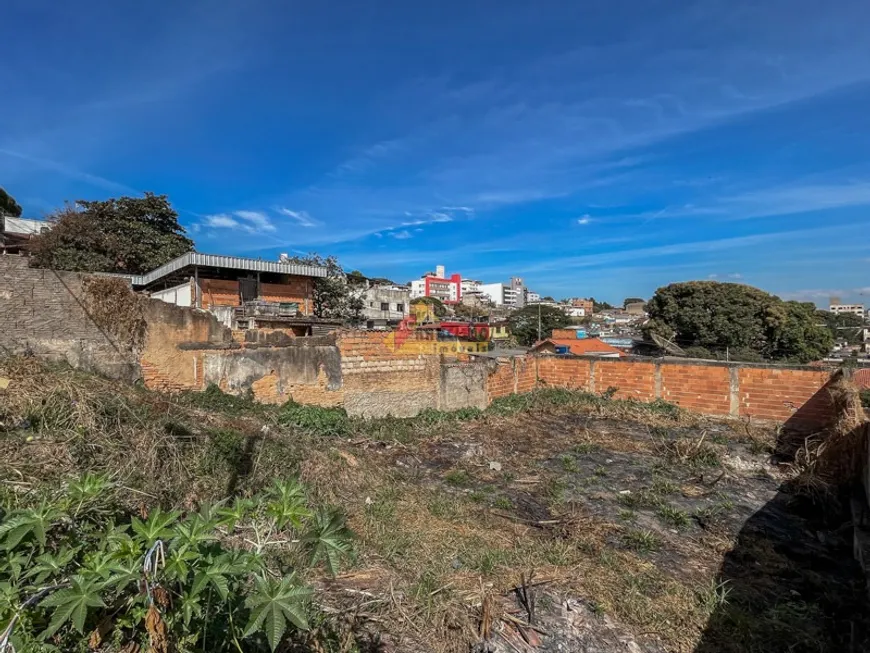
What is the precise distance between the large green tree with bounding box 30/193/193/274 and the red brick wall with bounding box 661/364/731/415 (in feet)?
62.0

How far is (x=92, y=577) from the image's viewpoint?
1310 millimetres

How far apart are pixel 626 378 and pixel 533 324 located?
3136cm

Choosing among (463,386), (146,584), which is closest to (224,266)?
(463,386)

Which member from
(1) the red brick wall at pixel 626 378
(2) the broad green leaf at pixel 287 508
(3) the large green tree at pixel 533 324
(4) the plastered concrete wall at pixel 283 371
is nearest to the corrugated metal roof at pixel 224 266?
(4) the plastered concrete wall at pixel 283 371

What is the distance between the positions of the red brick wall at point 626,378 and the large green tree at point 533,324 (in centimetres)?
2669

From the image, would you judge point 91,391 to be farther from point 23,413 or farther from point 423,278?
point 423,278

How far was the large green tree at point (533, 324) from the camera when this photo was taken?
Result: 38431 millimetres

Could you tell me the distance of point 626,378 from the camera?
9.62 m

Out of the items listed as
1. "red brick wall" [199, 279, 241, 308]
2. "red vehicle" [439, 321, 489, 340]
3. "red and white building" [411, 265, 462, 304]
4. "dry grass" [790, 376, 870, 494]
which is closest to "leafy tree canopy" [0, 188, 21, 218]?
"red brick wall" [199, 279, 241, 308]

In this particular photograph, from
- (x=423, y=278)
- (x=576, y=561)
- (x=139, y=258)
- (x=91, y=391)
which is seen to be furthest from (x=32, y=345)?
(x=423, y=278)

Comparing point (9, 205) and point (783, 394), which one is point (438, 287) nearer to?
point (9, 205)

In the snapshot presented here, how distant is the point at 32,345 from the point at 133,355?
1.11 meters

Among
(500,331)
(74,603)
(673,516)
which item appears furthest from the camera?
(500,331)

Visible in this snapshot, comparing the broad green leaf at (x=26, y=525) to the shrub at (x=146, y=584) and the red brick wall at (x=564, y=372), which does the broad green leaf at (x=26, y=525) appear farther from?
the red brick wall at (x=564, y=372)
